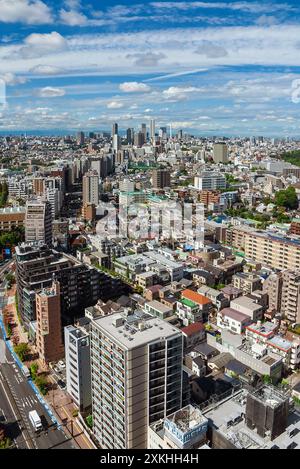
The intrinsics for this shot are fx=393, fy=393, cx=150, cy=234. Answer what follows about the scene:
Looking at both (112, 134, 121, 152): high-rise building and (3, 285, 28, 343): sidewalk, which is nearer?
(3, 285, 28, 343): sidewalk

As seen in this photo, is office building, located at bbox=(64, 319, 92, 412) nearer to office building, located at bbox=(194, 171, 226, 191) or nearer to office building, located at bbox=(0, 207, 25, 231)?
office building, located at bbox=(0, 207, 25, 231)

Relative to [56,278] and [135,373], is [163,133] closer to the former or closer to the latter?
[56,278]

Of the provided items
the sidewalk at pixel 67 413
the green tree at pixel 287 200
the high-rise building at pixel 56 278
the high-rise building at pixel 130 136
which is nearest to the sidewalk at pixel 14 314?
the high-rise building at pixel 56 278

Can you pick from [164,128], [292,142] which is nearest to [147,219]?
[164,128]

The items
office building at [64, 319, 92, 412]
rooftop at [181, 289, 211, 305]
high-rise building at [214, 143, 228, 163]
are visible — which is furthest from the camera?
A: high-rise building at [214, 143, 228, 163]

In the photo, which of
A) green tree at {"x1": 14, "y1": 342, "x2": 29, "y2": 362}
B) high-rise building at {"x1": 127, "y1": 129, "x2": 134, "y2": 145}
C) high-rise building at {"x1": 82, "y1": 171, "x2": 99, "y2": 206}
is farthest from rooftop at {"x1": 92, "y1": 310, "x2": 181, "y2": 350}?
high-rise building at {"x1": 127, "y1": 129, "x2": 134, "y2": 145}
